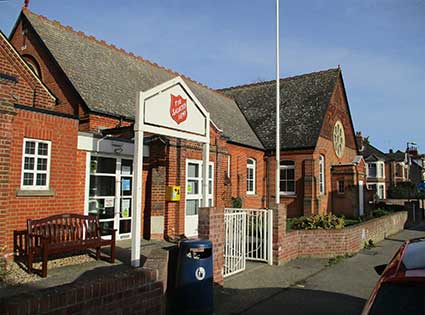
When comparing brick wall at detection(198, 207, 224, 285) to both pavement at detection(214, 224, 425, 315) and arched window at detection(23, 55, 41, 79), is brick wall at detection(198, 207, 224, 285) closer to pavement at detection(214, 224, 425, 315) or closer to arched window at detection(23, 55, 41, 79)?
pavement at detection(214, 224, 425, 315)

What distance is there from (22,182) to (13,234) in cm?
124

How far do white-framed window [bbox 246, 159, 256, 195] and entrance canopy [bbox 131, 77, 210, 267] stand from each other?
13.3 meters

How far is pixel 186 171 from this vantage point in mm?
13875

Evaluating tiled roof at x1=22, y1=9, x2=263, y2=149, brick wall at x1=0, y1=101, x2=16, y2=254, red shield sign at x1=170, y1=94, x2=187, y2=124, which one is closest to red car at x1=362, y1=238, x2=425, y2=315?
red shield sign at x1=170, y1=94, x2=187, y2=124

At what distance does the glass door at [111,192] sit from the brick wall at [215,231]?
15.2 feet

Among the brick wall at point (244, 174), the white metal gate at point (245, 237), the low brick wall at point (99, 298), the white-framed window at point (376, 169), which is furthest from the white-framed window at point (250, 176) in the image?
the white-framed window at point (376, 169)

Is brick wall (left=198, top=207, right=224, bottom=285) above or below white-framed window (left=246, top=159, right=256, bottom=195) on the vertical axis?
below

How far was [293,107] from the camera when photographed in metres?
25.3

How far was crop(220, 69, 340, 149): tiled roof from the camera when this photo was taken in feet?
75.9

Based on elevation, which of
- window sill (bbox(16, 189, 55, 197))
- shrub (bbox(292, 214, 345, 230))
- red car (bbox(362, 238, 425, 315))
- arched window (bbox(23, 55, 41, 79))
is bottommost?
shrub (bbox(292, 214, 345, 230))

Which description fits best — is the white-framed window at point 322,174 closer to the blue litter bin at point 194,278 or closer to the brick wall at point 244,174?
the brick wall at point 244,174

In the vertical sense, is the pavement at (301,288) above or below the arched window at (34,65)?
below

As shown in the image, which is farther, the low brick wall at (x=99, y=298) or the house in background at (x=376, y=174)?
the house in background at (x=376, y=174)

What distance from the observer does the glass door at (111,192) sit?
1119 cm
